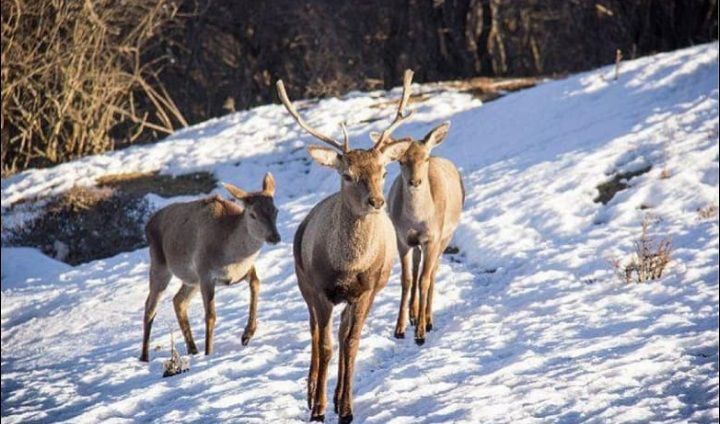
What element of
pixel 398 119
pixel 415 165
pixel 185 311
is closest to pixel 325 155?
pixel 398 119

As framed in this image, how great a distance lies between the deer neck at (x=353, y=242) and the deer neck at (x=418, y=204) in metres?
2.24

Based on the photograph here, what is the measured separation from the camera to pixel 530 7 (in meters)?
29.9

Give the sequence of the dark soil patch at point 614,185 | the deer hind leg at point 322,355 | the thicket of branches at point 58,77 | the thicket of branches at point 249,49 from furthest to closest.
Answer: the thicket of branches at point 249,49 < the thicket of branches at point 58,77 < the dark soil patch at point 614,185 < the deer hind leg at point 322,355

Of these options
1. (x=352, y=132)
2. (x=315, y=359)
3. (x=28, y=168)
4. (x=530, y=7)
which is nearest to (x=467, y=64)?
(x=530, y=7)

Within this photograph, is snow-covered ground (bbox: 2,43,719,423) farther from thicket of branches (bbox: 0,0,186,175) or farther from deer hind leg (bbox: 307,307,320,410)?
thicket of branches (bbox: 0,0,186,175)

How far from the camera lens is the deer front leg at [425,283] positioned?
8773mm

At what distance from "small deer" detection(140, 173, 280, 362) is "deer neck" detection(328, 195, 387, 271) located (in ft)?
8.34

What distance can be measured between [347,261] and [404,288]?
2418mm

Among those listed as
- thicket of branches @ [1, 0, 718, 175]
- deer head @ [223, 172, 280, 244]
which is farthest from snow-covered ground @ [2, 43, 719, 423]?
thicket of branches @ [1, 0, 718, 175]

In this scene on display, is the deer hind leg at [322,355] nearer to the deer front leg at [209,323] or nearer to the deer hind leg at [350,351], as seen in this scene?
the deer hind leg at [350,351]

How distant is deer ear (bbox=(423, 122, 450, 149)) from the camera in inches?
363

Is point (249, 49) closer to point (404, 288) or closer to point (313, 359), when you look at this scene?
point (404, 288)

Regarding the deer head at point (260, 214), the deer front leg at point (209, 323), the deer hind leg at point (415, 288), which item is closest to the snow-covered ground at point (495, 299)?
the deer front leg at point (209, 323)

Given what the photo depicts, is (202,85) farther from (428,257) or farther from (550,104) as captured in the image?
(428,257)
